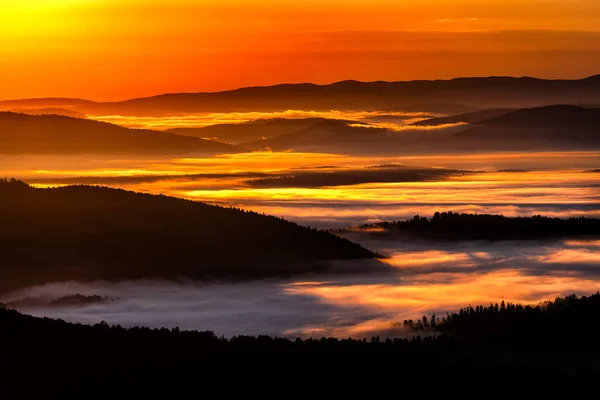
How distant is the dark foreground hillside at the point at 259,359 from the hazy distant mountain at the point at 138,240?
5979 cm

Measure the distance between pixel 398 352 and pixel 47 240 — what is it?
248ft

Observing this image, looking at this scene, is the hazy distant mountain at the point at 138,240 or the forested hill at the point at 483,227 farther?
the forested hill at the point at 483,227

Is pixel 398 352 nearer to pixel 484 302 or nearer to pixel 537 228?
pixel 484 302

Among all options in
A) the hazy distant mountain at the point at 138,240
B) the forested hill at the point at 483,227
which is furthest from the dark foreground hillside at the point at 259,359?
the forested hill at the point at 483,227

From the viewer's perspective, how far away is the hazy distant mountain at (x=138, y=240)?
12744cm

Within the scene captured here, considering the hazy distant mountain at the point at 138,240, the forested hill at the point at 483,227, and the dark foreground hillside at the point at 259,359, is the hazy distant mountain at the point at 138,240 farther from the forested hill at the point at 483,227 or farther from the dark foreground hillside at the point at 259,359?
the dark foreground hillside at the point at 259,359

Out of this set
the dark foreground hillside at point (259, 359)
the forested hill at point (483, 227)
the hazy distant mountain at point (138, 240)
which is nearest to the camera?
the dark foreground hillside at point (259, 359)

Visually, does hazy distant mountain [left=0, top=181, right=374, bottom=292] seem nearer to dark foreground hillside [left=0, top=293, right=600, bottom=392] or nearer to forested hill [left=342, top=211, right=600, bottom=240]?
forested hill [left=342, top=211, right=600, bottom=240]

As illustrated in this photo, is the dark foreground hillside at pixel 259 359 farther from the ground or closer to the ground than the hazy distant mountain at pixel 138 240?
closer to the ground

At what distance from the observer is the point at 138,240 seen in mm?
137000

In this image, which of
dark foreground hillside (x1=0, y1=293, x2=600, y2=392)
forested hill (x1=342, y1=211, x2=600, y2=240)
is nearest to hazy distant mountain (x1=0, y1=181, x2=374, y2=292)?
forested hill (x1=342, y1=211, x2=600, y2=240)

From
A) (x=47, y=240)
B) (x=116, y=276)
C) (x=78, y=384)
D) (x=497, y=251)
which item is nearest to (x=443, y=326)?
(x=78, y=384)

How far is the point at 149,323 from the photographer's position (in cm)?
9162

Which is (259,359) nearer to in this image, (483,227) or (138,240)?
(138,240)
